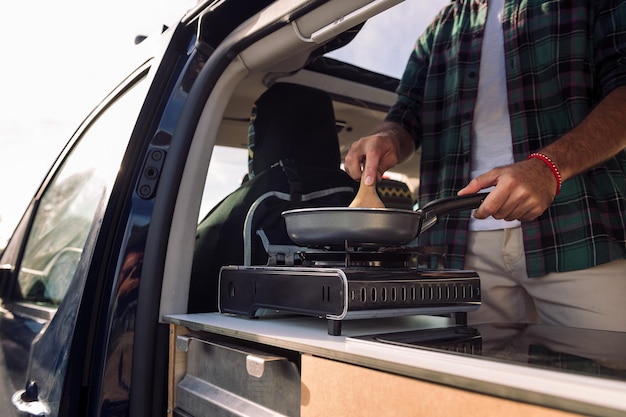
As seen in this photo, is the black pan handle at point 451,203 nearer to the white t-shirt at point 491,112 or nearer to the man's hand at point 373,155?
the man's hand at point 373,155

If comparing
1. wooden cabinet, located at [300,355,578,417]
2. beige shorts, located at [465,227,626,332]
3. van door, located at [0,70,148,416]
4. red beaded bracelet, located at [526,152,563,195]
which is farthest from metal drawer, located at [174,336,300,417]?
beige shorts, located at [465,227,626,332]

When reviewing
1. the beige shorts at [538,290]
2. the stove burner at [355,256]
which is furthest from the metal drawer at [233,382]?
the beige shorts at [538,290]

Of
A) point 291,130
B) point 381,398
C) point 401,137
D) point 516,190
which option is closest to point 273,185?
point 291,130

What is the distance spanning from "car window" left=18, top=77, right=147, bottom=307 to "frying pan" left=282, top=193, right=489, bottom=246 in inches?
27.9

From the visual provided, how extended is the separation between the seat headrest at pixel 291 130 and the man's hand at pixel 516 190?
90 centimetres

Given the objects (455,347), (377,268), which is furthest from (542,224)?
(455,347)

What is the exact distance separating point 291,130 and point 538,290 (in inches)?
39.9

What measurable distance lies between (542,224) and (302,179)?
0.75 metres

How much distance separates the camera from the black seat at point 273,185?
1626mm

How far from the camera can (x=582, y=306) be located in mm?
1411

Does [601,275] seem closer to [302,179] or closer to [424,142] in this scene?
[424,142]

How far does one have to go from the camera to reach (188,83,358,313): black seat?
163 centimetres

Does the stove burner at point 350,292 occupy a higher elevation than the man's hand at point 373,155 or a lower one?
lower

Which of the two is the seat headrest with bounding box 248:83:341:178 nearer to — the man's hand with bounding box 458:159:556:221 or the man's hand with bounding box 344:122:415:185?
the man's hand with bounding box 344:122:415:185
